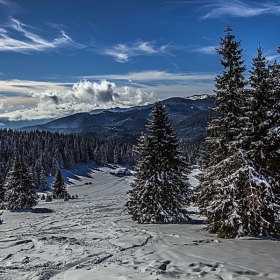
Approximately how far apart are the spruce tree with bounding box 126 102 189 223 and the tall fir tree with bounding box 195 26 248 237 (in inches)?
184

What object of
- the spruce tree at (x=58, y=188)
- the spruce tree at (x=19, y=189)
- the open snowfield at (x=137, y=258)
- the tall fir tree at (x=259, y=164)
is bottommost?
the spruce tree at (x=58, y=188)

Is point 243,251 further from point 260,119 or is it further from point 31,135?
point 31,135

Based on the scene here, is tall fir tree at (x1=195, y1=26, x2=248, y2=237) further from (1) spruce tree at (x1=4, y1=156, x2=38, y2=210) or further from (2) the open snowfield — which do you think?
(1) spruce tree at (x1=4, y1=156, x2=38, y2=210)

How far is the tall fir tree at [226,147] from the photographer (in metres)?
14.1

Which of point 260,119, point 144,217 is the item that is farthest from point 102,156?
point 260,119

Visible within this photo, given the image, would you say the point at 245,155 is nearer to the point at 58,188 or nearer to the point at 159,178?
the point at 159,178

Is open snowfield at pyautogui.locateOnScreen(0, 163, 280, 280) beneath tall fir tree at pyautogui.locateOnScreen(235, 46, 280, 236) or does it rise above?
beneath

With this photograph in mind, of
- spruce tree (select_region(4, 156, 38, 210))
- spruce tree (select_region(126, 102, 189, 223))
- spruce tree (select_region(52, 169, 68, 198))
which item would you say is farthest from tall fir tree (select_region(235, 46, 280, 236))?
spruce tree (select_region(52, 169, 68, 198))

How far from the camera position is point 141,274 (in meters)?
7.29

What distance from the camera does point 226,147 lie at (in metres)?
15.5

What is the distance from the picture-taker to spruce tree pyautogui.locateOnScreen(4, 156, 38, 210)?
121 ft

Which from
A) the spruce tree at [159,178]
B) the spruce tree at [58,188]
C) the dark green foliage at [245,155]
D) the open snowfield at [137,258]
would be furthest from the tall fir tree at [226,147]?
the spruce tree at [58,188]

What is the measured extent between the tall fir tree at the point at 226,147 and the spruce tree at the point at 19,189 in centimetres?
2786

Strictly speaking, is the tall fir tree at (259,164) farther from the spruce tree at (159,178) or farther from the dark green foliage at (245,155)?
the spruce tree at (159,178)
